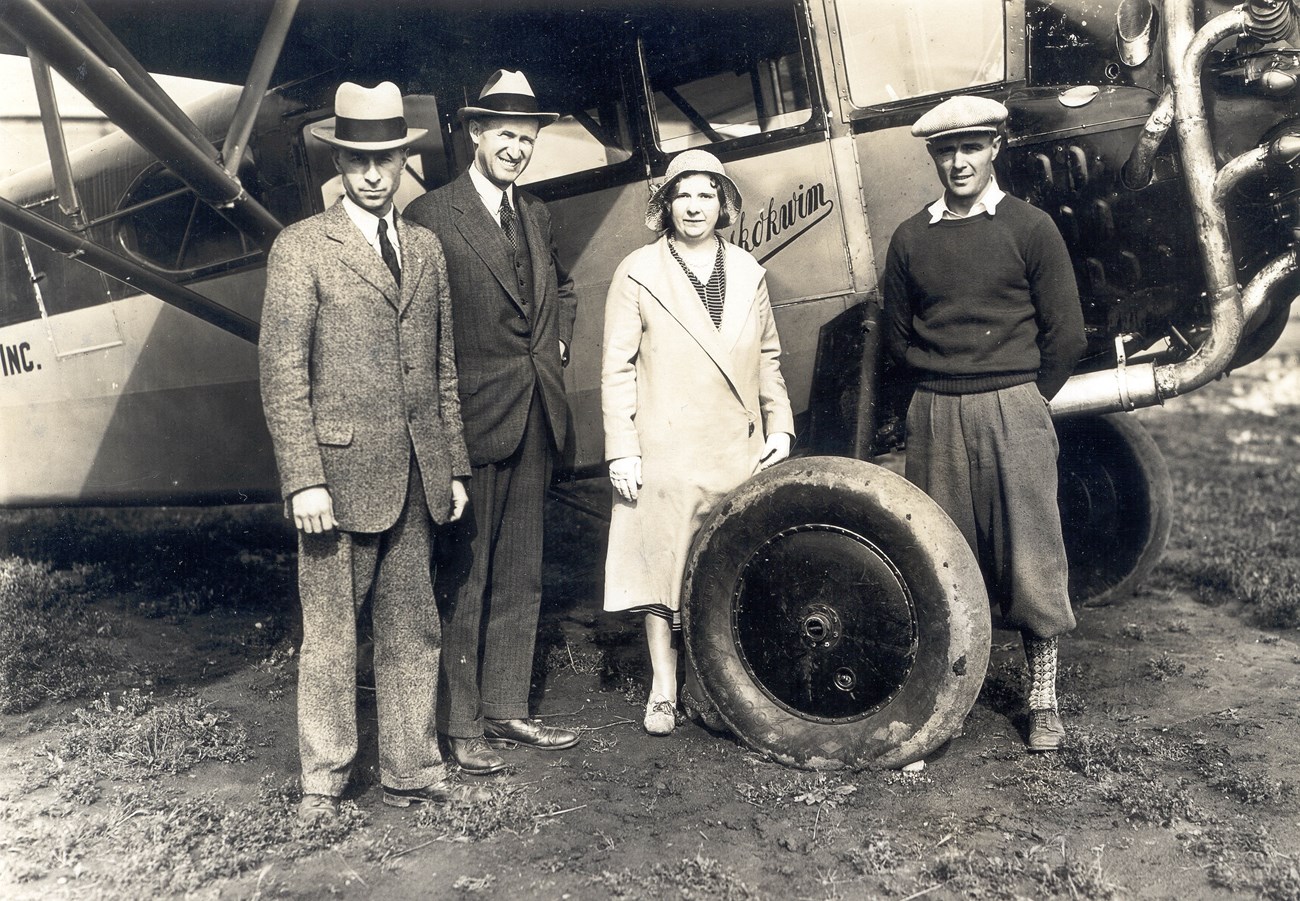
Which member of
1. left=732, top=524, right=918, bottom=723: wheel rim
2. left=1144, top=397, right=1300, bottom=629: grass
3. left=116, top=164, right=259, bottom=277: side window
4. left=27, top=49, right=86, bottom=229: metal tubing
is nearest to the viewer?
left=732, top=524, right=918, bottom=723: wheel rim

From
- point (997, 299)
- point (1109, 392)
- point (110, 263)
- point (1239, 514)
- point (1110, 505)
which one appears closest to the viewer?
point (997, 299)

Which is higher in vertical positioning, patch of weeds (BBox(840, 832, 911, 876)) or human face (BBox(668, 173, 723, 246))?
human face (BBox(668, 173, 723, 246))

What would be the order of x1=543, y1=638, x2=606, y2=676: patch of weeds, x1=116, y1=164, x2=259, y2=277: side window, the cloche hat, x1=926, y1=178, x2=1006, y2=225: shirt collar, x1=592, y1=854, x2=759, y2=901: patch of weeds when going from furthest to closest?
x1=116, y1=164, x2=259, y2=277: side window < x1=543, y1=638, x2=606, y2=676: patch of weeds < the cloche hat < x1=926, y1=178, x2=1006, y2=225: shirt collar < x1=592, y1=854, x2=759, y2=901: patch of weeds

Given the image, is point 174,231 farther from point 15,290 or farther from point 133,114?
point 133,114

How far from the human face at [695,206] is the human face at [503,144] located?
1.81 ft

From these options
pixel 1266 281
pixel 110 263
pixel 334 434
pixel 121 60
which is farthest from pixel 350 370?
pixel 1266 281

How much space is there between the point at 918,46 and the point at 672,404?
1814 millimetres

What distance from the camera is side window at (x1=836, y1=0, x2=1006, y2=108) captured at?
4090 millimetres

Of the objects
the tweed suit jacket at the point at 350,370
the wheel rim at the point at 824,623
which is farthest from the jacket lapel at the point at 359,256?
the wheel rim at the point at 824,623

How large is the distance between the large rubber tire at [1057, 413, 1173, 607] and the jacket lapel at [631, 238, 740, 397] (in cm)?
229

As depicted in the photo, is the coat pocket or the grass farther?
the grass

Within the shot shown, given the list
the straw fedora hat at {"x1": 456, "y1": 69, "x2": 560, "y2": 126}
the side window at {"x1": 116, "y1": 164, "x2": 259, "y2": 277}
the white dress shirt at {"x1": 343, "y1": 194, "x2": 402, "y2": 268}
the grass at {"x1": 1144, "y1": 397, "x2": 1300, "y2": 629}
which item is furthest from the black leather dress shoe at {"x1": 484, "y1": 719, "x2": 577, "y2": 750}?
the grass at {"x1": 1144, "y1": 397, "x2": 1300, "y2": 629}

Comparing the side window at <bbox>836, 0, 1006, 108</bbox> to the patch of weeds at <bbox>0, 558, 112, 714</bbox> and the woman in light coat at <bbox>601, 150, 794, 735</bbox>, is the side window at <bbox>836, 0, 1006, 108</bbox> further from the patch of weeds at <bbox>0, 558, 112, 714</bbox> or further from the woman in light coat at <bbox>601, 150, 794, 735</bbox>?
the patch of weeds at <bbox>0, 558, 112, 714</bbox>

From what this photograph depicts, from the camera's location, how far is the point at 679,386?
12.2 feet
